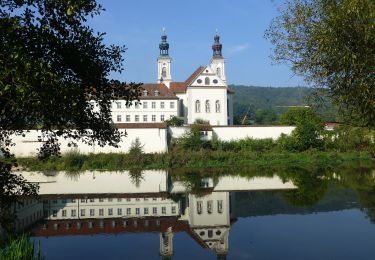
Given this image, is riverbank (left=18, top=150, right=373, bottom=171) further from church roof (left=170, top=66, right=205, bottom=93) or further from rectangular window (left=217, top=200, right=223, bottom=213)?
church roof (left=170, top=66, right=205, bottom=93)

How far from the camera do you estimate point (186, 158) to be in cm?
3525

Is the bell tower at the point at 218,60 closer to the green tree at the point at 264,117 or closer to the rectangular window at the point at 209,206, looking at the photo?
the green tree at the point at 264,117

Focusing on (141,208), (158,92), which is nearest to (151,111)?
(158,92)

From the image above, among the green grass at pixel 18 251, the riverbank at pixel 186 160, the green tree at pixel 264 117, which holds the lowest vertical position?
the green grass at pixel 18 251

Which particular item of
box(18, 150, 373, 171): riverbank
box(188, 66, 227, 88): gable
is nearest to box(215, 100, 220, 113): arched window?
box(188, 66, 227, 88): gable

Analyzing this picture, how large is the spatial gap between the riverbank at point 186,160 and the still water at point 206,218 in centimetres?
644

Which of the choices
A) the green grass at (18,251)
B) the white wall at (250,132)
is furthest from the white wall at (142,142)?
the green grass at (18,251)

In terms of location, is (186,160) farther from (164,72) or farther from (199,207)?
(164,72)

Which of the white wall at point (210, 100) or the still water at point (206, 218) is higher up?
the white wall at point (210, 100)

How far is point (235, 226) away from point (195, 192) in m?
7.10

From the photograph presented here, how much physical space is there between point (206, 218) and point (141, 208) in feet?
10.8

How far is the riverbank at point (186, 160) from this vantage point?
32969 millimetres

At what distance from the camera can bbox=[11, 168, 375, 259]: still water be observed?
11.7 m

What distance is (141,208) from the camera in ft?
58.9
